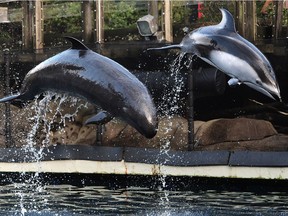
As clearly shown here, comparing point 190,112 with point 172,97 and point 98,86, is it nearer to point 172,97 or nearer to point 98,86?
point 172,97

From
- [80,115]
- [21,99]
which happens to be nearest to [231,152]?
[80,115]

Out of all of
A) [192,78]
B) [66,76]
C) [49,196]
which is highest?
[66,76]

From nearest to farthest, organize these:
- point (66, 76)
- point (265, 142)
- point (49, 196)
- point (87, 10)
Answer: point (66, 76), point (49, 196), point (265, 142), point (87, 10)

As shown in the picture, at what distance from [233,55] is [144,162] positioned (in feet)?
17.2

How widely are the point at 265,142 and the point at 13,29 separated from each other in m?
6.45

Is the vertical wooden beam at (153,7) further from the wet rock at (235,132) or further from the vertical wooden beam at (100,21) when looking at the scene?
the wet rock at (235,132)

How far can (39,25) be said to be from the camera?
1678 centimetres

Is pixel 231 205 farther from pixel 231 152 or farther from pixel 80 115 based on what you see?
pixel 80 115

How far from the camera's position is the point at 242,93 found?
1547 cm

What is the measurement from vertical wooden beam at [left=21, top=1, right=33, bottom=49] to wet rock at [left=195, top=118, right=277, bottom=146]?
499cm

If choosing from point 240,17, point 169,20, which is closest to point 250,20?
point 240,17

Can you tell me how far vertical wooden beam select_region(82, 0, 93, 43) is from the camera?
53.3ft

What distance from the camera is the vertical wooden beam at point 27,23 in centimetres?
1686

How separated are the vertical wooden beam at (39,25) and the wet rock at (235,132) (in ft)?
15.4
